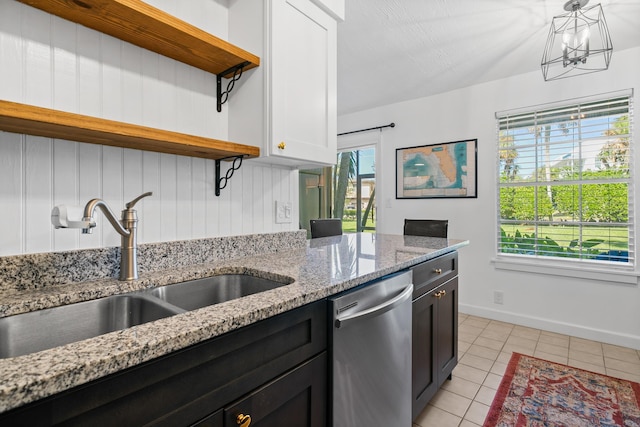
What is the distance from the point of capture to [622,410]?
5.82ft

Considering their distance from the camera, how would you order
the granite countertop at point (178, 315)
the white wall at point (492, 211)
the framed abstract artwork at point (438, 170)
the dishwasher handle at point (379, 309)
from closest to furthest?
the granite countertop at point (178, 315)
the dishwasher handle at point (379, 309)
the white wall at point (492, 211)
the framed abstract artwork at point (438, 170)

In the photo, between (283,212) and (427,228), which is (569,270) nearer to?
(427,228)

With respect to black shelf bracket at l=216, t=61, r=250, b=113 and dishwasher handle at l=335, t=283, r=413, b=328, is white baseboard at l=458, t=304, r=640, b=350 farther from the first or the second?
black shelf bracket at l=216, t=61, r=250, b=113

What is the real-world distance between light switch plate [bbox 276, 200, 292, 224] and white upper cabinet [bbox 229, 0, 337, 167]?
0.80ft

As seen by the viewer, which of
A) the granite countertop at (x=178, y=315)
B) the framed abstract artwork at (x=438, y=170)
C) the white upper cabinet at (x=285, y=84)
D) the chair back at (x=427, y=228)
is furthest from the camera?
the framed abstract artwork at (x=438, y=170)

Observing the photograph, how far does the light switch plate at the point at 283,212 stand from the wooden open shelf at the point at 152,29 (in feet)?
2.21

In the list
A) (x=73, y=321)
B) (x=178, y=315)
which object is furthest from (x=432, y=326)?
(x=73, y=321)

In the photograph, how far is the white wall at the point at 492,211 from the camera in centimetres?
263

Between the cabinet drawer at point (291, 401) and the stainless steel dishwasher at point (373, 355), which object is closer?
the cabinet drawer at point (291, 401)

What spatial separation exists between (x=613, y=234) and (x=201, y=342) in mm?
3369

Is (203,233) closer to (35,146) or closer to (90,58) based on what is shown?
(35,146)

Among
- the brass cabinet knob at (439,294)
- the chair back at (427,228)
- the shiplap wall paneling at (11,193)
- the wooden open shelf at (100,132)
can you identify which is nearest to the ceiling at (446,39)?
the chair back at (427,228)

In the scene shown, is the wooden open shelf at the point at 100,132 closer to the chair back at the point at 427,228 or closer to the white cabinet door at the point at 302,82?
the white cabinet door at the point at 302,82

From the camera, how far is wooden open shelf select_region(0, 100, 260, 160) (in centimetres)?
75
